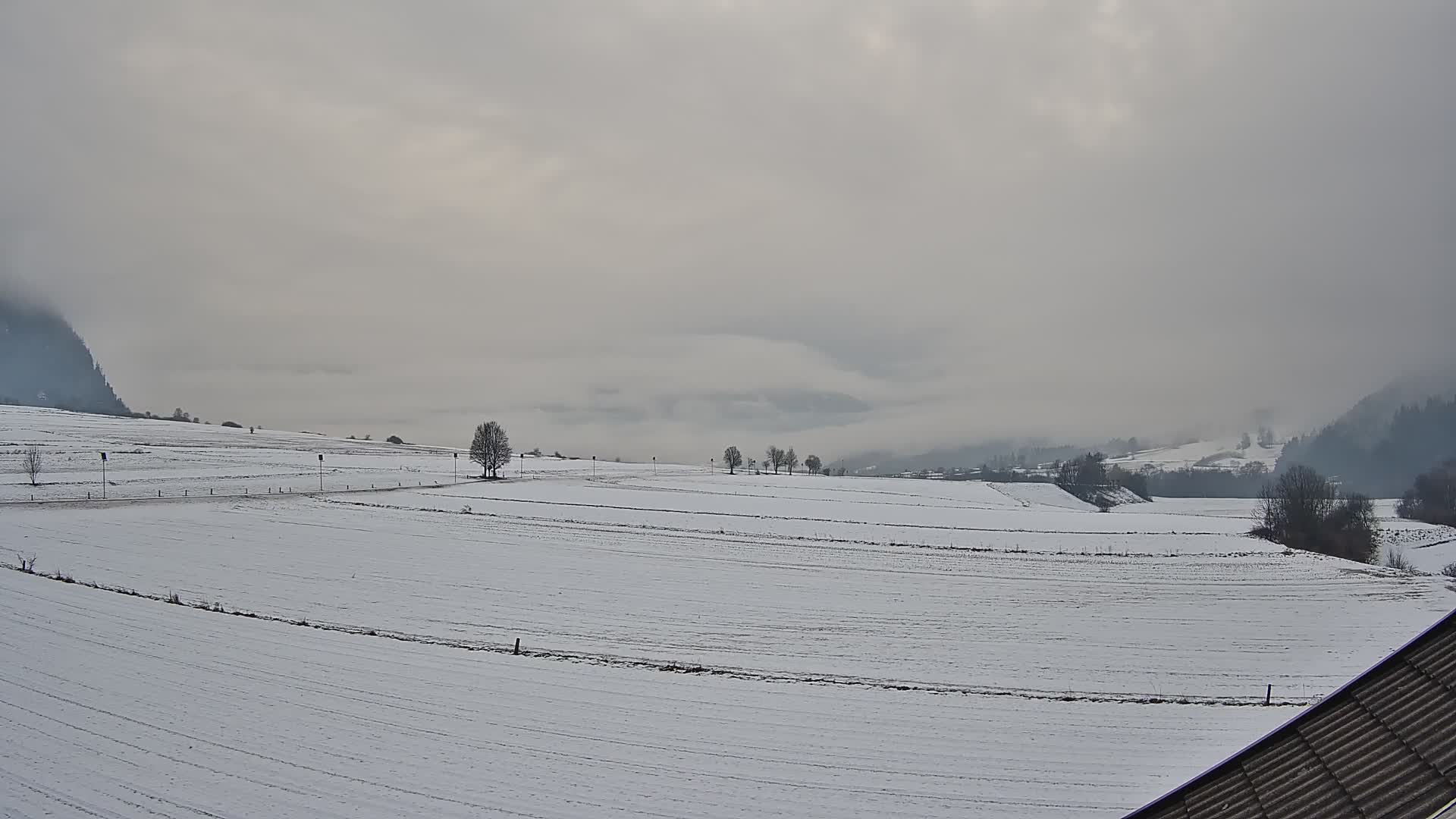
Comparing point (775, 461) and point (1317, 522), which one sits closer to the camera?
point (1317, 522)

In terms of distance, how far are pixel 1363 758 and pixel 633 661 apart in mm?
21589

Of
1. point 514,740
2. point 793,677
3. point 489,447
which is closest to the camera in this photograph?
point 514,740

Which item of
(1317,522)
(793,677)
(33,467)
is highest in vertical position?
(33,467)

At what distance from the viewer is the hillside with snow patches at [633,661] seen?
1535 centimetres

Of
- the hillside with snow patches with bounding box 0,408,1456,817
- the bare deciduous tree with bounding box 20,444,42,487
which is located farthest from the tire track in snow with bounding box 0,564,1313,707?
the bare deciduous tree with bounding box 20,444,42,487

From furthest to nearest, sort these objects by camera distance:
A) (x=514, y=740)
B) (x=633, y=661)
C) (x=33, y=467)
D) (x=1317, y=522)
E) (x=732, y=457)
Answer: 1. (x=732, y=457)
2. (x=33, y=467)
3. (x=1317, y=522)
4. (x=633, y=661)
5. (x=514, y=740)

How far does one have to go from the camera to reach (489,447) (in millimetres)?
98375

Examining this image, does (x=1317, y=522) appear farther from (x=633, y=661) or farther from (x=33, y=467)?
(x=33, y=467)

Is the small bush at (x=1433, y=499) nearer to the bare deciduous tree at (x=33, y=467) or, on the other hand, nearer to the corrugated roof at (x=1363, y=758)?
the corrugated roof at (x=1363, y=758)

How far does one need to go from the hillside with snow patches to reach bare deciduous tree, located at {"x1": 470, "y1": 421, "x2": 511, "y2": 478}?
40545 millimetres

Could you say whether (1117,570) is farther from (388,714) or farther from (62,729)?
(62,729)

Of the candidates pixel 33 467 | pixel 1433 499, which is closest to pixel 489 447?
pixel 33 467

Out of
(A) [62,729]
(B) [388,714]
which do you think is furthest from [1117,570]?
(A) [62,729]

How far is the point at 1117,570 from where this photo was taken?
43781 mm
